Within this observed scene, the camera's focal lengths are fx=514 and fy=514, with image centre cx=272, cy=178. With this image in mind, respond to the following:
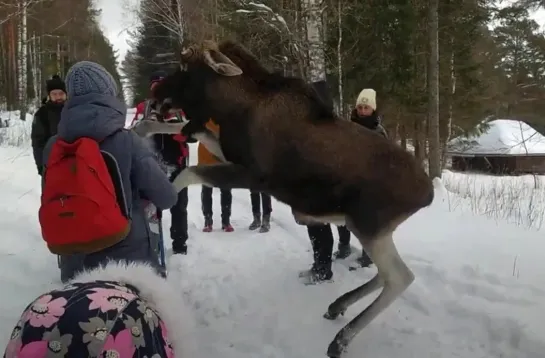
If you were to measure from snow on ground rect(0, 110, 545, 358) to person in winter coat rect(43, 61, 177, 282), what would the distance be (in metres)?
0.96

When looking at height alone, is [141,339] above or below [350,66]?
below

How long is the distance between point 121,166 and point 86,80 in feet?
1.57

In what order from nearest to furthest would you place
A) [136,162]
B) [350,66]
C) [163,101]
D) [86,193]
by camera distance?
[86,193] → [136,162] → [163,101] → [350,66]

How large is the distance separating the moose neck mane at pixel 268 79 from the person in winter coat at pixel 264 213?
3290mm

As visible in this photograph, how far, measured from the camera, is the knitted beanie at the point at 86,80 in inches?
103

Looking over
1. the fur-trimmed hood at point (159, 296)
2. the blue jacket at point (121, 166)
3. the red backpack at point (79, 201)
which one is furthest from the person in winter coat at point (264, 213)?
the fur-trimmed hood at point (159, 296)

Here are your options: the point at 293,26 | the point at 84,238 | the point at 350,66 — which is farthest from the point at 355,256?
the point at 350,66

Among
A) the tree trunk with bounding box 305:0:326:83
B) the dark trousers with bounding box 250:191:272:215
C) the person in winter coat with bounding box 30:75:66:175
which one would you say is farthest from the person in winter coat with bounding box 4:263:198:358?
the tree trunk with bounding box 305:0:326:83

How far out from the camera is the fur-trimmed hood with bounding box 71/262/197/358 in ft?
5.58

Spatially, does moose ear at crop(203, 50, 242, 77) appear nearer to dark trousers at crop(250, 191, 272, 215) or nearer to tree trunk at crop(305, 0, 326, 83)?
dark trousers at crop(250, 191, 272, 215)

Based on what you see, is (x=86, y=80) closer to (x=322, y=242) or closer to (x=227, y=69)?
(x=227, y=69)

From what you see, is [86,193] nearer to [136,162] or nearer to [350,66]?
[136,162]

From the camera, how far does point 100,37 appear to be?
38.8 m

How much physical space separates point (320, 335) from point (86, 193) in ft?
6.18
